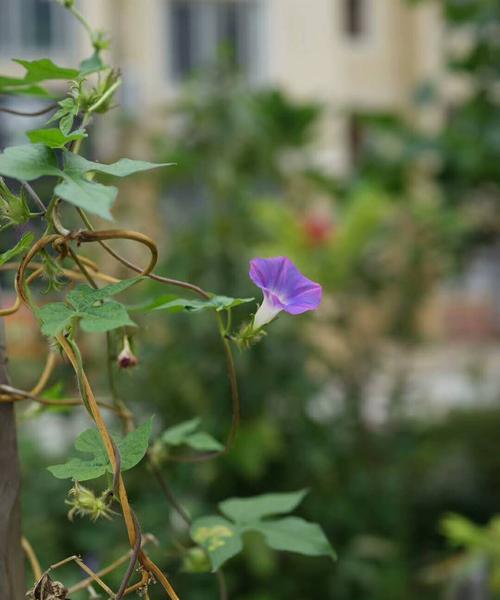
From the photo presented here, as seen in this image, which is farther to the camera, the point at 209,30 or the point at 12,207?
the point at 209,30

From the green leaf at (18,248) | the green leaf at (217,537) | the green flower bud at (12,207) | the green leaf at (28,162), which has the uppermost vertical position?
the green leaf at (28,162)

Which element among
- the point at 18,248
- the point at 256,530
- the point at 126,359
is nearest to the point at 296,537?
the point at 256,530

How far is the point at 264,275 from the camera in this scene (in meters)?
0.54

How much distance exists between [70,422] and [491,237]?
209 cm

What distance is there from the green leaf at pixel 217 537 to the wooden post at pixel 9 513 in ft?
0.43

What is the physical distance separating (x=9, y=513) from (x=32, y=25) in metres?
8.99

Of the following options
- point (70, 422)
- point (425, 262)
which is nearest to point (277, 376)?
point (70, 422)

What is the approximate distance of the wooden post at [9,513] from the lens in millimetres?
577

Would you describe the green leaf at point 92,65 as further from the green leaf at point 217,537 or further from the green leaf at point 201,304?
the green leaf at point 217,537

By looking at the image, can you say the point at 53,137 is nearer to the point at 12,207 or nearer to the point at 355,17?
the point at 12,207

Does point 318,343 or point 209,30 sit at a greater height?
point 209,30

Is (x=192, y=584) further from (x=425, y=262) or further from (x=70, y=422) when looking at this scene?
(x=425, y=262)

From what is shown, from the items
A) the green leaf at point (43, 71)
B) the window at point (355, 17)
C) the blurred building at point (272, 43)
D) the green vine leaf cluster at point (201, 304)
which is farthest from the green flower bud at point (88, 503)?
the window at point (355, 17)

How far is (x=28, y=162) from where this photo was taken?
1.51ft
